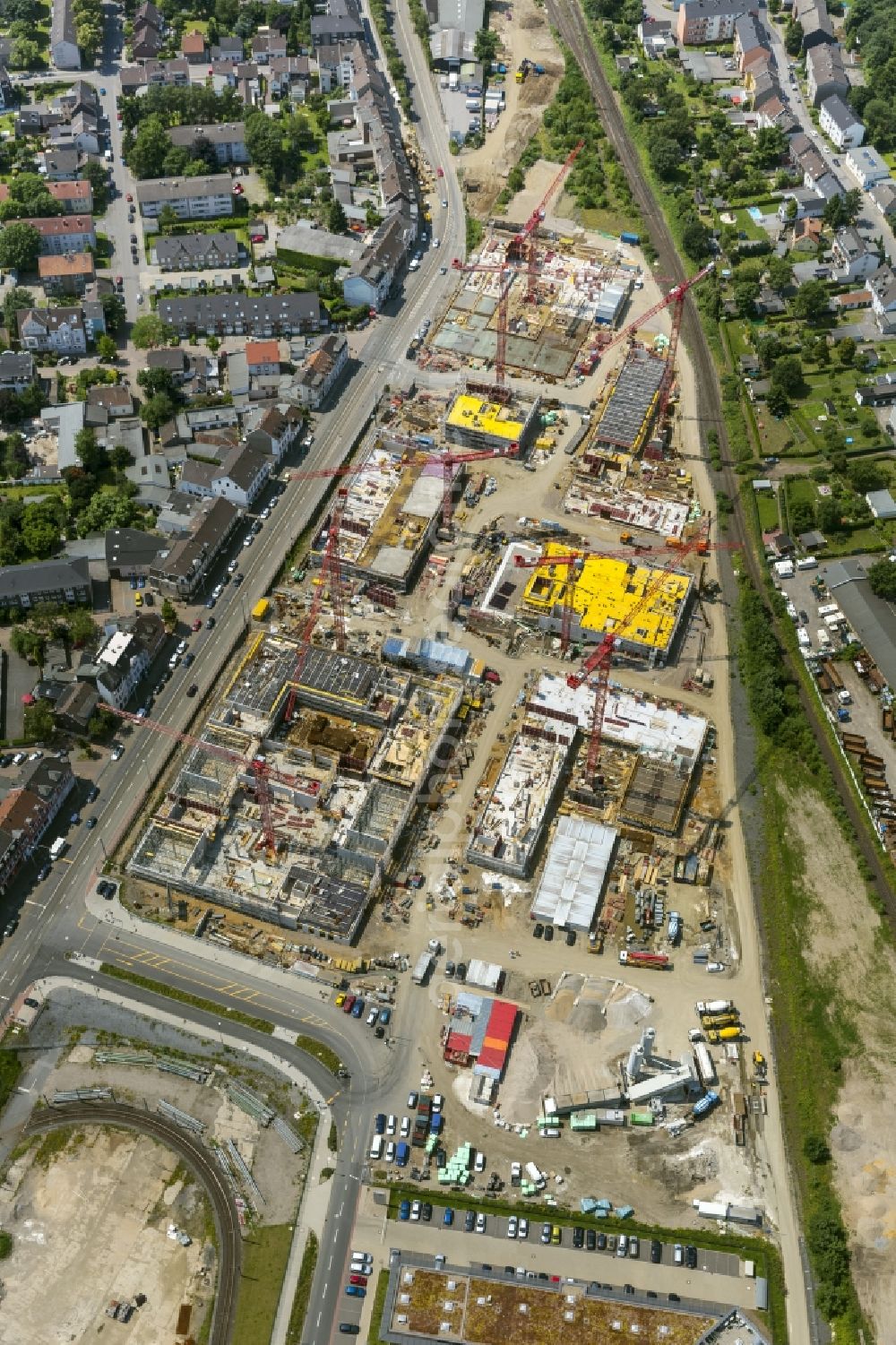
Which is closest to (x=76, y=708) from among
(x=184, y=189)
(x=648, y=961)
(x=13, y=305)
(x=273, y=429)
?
(x=273, y=429)

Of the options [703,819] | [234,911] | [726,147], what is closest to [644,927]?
[703,819]

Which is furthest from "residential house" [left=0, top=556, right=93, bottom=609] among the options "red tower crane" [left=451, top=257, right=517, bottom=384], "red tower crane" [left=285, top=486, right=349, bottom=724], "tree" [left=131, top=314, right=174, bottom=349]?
"red tower crane" [left=451, top=257, right=517, bottom=384]

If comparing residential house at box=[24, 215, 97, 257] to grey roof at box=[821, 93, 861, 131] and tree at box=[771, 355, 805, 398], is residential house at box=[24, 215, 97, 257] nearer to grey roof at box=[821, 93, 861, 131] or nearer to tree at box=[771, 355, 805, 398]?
tree at box=[771, 355, 805, 398]

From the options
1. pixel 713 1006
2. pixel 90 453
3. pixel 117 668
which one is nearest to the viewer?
pixel 713 1006

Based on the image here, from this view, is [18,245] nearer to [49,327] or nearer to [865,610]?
[49,327]

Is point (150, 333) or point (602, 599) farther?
point (150, 333)

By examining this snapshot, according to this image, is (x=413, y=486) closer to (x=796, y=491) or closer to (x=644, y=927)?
(x=796, y=491)

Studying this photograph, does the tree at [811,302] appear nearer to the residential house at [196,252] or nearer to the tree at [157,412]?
the residential house at [196,252]
